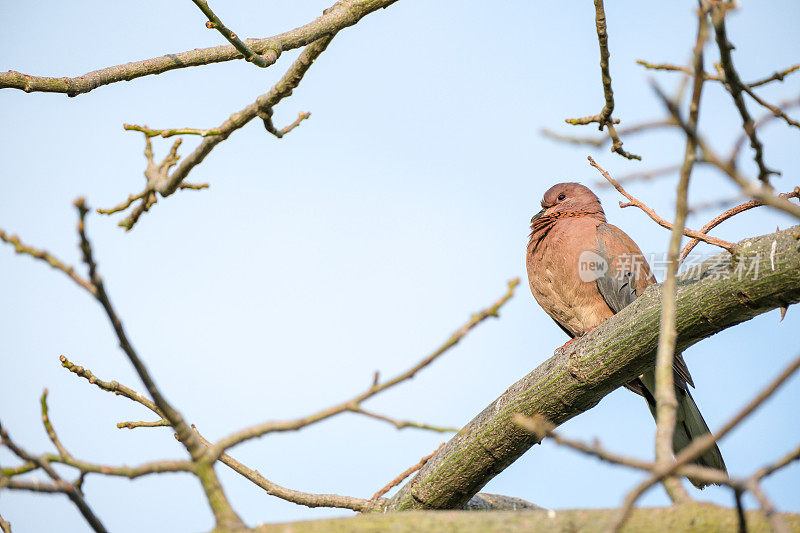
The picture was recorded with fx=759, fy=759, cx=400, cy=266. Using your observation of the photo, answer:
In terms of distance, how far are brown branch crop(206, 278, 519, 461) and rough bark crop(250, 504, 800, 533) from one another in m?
0.20

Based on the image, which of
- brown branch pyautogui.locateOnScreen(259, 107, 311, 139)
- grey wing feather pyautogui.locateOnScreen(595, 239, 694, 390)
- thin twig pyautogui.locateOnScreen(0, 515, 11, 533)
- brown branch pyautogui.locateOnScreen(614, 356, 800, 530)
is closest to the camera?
brown branch pyautogui.locateOnScreen(614, 356, 800, 530)

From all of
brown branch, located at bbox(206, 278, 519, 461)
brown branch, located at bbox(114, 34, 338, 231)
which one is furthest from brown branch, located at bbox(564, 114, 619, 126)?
brown branch, located at bbox(206, 278, 519, 461)

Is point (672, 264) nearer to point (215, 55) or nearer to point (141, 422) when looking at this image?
point (215, 55)

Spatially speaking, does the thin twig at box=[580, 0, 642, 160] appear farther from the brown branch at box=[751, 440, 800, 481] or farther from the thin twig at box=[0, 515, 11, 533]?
the thin twig at box=[0, 515, 11, 533]

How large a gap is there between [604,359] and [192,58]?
6.69 ft

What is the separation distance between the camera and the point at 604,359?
299 centimetres

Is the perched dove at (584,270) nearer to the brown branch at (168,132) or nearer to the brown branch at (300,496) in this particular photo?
the brown branch at (300,496)

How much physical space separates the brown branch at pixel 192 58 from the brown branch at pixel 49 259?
60.8 inches

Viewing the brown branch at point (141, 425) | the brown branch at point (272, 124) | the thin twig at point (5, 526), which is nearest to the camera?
the thin twig at point (5, 526)

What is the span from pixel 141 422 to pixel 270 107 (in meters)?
1.60

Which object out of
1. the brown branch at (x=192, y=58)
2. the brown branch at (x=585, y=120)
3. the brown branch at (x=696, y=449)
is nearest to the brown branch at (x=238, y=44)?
the brown branch at (x=192, y=58)

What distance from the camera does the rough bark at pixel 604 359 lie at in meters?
2.61

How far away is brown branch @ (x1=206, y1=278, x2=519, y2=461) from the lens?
1540mm

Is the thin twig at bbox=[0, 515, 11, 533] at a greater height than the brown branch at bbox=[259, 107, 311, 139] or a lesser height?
lesser
